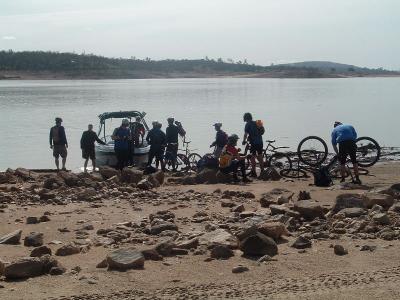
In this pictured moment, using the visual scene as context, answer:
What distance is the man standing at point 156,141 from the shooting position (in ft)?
54.7

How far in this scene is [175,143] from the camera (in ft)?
57.2

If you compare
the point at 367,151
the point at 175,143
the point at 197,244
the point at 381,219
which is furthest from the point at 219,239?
the point at 367,151

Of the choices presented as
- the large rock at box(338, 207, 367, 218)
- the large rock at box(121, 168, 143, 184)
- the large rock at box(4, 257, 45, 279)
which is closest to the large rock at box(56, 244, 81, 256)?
the large rock at box(4, 257, 45, 279)

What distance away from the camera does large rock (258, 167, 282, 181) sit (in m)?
15.0

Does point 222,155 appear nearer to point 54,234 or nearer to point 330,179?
point 330,179

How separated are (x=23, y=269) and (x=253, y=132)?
9.09m

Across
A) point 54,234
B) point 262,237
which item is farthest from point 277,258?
point 54,234

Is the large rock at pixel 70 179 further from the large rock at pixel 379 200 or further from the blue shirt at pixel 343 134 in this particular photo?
the large rock at pixel 379 200

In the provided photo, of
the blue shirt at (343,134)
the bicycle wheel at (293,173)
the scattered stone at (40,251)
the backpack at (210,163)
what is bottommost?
the bicycle wheel at (293,173)

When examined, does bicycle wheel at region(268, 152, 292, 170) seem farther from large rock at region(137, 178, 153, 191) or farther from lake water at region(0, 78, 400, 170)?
lake water at region(0, 78, 400, 170)

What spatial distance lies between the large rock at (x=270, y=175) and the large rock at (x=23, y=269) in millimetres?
8696

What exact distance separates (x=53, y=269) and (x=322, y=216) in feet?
13.4

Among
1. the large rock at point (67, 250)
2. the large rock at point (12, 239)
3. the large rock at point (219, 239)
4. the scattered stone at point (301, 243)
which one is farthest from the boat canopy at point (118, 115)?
the scattered stone at point (301, 243)

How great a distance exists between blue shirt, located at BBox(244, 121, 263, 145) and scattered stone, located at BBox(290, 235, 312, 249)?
23.9ft
